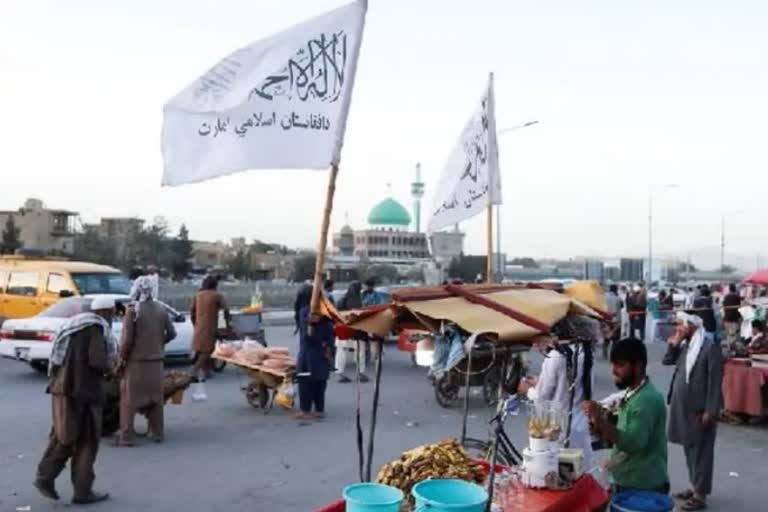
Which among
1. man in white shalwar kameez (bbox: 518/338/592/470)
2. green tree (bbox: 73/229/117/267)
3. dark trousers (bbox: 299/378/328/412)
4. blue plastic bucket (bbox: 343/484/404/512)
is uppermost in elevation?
green tree (bbox: 73/229/117/267)

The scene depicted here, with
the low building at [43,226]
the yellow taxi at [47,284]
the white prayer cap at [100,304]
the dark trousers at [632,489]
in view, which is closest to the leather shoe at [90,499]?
the white prayer cap at [100,304]

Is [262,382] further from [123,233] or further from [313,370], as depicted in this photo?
[123,233]

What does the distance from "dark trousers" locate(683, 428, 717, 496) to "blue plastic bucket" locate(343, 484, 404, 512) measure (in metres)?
3.57

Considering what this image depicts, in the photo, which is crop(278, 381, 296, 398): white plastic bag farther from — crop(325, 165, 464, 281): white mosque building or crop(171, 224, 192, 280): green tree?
crop(325, 165, 464, 281): white mosque building

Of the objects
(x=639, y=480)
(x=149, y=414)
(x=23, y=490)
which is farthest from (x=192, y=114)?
(x=149, y=414)

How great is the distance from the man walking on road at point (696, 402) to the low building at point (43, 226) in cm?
7301

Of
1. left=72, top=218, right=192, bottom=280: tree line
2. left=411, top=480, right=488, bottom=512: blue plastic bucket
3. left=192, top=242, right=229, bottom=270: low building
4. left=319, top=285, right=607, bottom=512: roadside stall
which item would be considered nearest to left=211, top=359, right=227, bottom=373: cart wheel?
left=319, top=285, right=607, bottom=512: roadside stall

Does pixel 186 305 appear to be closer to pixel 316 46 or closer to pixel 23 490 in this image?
pixel 23 490

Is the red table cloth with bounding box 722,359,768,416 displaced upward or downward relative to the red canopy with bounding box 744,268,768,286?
downward

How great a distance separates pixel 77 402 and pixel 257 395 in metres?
4.57

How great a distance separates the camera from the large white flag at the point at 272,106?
15.9ft

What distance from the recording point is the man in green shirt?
464cm

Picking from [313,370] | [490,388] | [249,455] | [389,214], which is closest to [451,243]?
[389,214]

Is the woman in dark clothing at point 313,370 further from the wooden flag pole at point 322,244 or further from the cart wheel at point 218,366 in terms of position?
the wooden flag pole at point 322,244
